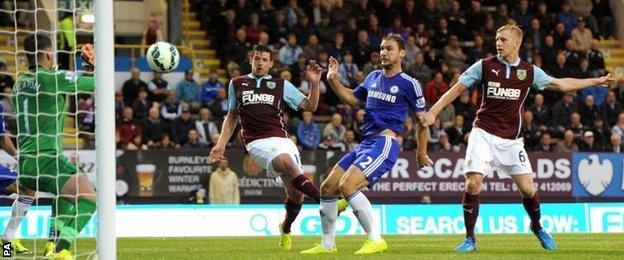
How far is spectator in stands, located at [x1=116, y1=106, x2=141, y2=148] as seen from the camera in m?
25.3

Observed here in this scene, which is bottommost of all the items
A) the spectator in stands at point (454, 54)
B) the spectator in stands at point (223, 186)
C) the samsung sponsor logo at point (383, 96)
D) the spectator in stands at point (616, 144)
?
the spectator in stands at point (223, 186)

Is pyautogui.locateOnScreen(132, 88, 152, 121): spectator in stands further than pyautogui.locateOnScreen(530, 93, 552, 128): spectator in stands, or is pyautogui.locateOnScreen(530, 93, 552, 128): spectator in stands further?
pyautogui.locateOnScreen(530, 93, 552, 128): spectator in stands

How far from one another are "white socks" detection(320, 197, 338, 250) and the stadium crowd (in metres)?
10.6

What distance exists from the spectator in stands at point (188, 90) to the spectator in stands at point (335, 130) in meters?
2.83

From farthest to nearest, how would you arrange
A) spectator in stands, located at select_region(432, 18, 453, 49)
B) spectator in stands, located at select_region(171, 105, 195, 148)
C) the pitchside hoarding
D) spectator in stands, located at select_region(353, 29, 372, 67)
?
spectator in stands, located at select_region(432, 18, 453, 49), spectator in stands, located at select_region(353, 29, 372, 67), spectator in stands, located at select_region(171, 105, 195, 148), the pitchside hoarding

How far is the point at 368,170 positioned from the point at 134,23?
62.3 feet

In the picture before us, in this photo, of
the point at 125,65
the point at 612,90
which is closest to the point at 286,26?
the point at 125,65

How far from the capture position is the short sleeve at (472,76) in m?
14.2

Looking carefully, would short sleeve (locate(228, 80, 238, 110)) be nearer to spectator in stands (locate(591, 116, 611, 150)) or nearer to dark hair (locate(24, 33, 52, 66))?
dark hair (locate(24, 33, 52, 66))

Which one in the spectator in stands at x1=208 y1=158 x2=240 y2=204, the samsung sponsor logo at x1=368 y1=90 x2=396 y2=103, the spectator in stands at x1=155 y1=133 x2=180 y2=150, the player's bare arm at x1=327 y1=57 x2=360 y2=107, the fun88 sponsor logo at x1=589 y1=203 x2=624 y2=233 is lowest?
the fun88 sponsor logo at x1=589 y1=203 x2=624 y2=233

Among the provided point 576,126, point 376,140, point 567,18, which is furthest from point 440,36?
point 376,140

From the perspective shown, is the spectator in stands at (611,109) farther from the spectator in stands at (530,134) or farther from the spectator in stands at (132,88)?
the spectator in stands at (132,88)

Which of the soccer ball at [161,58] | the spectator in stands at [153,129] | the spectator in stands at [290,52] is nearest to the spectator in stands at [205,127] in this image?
the spectator in stands at [153,129]

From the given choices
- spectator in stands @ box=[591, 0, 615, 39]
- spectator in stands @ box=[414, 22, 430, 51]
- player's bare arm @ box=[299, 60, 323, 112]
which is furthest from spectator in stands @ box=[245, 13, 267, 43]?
player's bare arm @ box=[299, 60, 323, 112]
